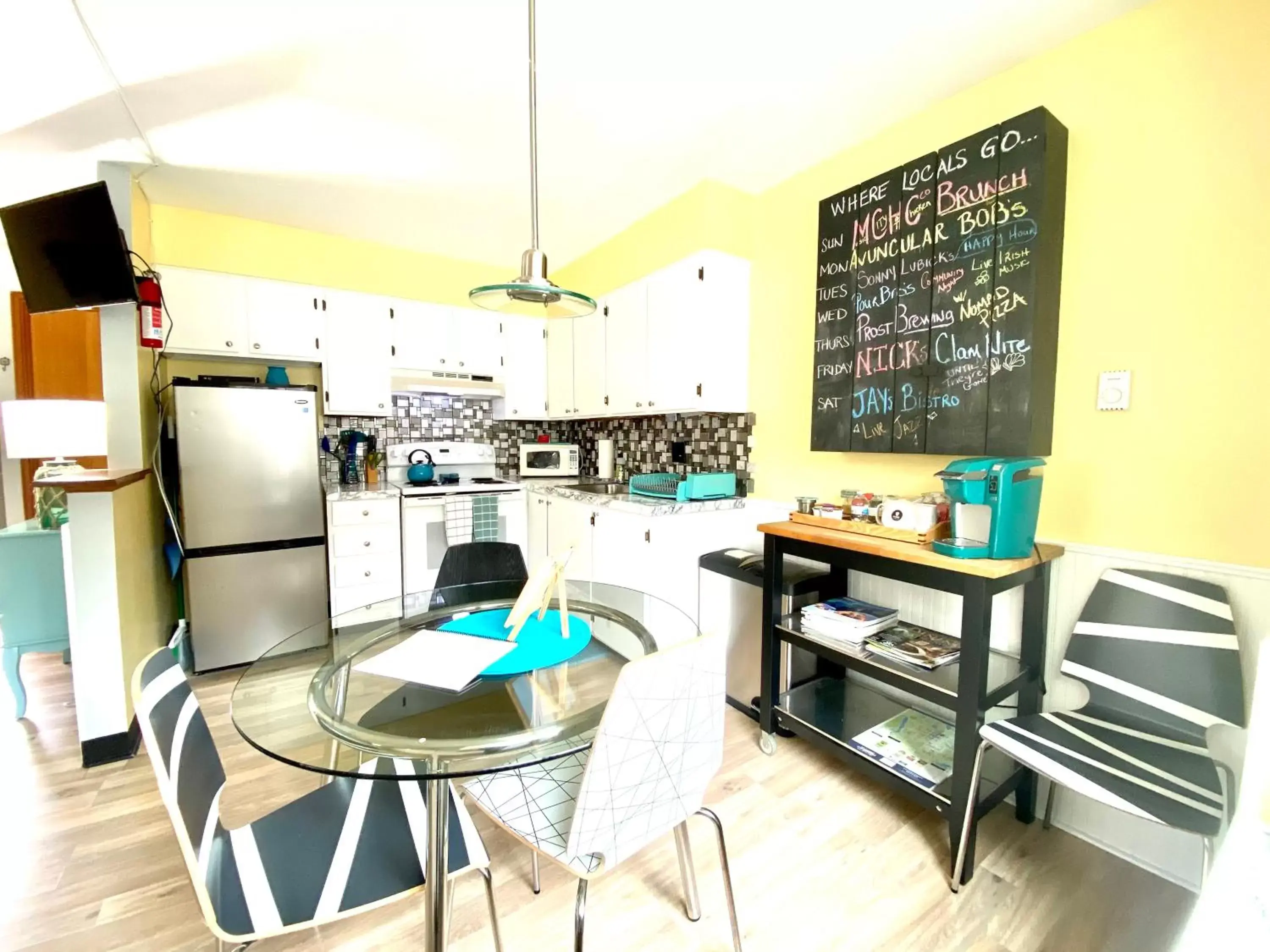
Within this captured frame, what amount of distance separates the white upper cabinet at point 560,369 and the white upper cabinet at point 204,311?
1.83 m

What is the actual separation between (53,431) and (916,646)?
323 cm

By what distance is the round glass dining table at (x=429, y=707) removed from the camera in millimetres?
1013

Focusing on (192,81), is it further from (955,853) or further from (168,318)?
(955,853)

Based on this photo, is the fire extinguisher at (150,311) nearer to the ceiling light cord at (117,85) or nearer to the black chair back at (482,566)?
the ceiling light cord at (117,85)

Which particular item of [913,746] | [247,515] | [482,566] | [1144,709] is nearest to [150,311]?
[247,515]

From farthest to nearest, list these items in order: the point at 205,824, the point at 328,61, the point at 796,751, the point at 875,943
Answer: the point at 796,751 → the point at 328,61 → the point at 875,943 → the point at 205,824

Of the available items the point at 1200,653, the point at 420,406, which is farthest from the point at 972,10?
the point at 420,406

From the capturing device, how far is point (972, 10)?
157 centimetres

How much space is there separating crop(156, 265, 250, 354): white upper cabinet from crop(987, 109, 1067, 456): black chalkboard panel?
12.1ft

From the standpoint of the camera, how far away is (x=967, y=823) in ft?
4.86

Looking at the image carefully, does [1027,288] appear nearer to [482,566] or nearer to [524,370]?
[482,566]

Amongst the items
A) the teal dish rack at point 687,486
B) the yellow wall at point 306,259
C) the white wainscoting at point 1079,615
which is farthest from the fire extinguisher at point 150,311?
the white wainscoting at point 1079,615

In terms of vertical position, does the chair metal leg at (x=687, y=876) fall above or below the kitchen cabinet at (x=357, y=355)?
below

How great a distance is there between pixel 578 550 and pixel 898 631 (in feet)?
5.71
